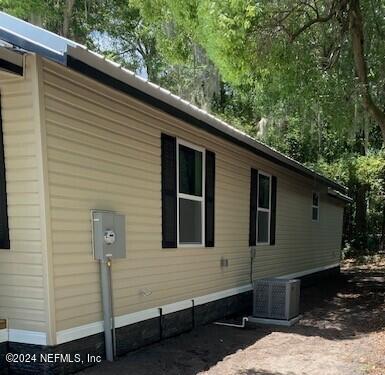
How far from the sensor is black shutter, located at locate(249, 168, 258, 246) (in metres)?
8.45

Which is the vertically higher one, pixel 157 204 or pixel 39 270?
pixel 157 204

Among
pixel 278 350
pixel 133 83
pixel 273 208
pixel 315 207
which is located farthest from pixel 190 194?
pixel 315 207

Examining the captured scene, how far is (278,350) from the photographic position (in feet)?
17.8

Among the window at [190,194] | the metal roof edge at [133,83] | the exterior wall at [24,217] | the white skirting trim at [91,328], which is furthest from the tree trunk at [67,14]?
the exterior wall at [24,217]

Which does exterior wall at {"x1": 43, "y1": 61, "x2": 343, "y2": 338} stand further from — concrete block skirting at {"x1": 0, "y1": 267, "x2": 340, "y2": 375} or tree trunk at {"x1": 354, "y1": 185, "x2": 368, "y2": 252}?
tree trunk at {"x1": 354, "y1": 185, "x2": 368, "y2": 252}

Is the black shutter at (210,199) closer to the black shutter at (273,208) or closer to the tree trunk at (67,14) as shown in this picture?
the black shutter at (273,208)

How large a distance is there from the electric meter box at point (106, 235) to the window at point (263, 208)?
4.67 meters

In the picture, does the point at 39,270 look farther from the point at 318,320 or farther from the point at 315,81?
the point at 315,81

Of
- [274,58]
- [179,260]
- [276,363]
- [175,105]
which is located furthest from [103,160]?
[274,58]

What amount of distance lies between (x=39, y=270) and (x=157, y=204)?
6.39 feet

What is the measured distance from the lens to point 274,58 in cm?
745

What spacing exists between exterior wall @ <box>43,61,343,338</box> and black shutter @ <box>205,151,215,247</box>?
0.16m

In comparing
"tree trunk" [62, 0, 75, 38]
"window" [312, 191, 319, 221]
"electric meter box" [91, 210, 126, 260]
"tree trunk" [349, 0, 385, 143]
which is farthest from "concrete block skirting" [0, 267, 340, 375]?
"tree trunk" [62, 0, 75, 38]

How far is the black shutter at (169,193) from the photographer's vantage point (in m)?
5.72
